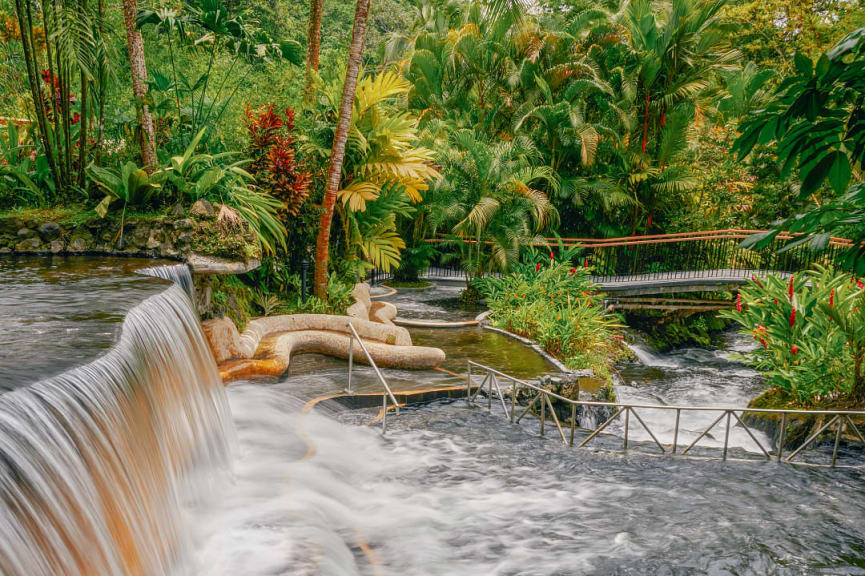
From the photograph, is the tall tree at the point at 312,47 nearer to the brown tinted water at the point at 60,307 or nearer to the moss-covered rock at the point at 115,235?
the moss-covered rock at the point at 115,235

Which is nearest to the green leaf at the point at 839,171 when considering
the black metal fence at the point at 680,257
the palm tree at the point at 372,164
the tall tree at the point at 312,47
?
the palm tree at the point at 372,164

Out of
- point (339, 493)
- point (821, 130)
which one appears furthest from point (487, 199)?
point (821, 130)

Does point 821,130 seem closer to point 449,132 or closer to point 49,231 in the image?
point 49,231

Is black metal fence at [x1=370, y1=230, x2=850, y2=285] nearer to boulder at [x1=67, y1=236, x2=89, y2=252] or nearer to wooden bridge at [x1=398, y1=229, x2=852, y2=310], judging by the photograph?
wooden bridge at [x1=398, y1=229, x2=852, y2=310]

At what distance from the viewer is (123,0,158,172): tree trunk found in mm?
9336

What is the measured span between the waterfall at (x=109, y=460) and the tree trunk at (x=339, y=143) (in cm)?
586

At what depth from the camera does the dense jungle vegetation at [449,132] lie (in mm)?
8500

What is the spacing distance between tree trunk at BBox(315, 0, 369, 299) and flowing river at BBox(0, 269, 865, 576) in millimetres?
3961

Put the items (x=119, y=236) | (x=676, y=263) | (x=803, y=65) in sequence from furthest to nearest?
(x=676, y=263)
(x=119, y=236)
(x=803, y=65)

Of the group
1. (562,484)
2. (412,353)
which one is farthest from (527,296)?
(562,484)

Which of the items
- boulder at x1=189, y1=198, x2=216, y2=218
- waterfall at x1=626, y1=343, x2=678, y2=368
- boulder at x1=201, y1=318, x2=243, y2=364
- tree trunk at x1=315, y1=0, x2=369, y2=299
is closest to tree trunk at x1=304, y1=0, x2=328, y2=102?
tree trunk at x1=315, y1=0, x2=369, y2=299

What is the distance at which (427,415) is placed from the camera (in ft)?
27.0

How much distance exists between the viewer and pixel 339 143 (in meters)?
11.4

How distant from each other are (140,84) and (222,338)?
13.4 ft
